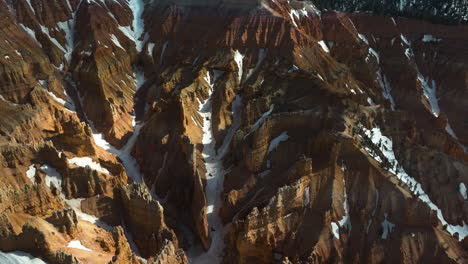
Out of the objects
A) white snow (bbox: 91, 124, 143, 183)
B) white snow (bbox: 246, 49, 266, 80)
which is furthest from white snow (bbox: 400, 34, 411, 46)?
white snow (bbox: 91, 124, 143, 183)

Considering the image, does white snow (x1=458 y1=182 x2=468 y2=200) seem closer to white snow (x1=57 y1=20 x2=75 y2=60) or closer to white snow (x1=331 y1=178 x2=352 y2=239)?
white snow (x1=331 y1=178 x2=352 y2=239)

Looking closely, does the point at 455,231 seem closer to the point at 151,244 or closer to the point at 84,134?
the point at 151,244

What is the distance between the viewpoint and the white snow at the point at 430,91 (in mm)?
74312

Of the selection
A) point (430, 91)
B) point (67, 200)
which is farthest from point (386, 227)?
point (430, 91)

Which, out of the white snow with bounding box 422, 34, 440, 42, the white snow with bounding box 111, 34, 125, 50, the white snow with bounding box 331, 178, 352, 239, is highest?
the white snow with bounding box 111, 34, 125, 50

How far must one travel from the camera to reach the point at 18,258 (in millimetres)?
31125

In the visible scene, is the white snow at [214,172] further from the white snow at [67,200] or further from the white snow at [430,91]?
the white snow at [430,91]

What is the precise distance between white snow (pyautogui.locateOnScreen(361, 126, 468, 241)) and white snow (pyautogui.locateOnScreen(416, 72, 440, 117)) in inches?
1141

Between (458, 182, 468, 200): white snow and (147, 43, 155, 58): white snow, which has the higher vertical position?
(147, 43, 155, 58): white snow

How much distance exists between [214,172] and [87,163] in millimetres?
17305

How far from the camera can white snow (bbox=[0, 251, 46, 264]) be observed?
99.5 feet

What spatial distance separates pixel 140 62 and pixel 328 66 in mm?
38575

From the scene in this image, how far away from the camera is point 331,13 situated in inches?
3314

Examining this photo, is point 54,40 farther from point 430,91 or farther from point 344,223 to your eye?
point 430,91
